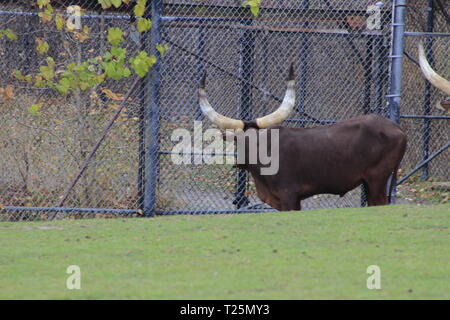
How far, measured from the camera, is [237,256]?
21.6 feet

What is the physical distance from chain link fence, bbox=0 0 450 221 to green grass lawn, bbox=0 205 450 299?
2.02 meters

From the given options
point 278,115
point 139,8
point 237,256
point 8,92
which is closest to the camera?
point 237,256

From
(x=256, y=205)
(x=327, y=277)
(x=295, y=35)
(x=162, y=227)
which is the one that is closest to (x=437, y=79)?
(x=295, y=35)

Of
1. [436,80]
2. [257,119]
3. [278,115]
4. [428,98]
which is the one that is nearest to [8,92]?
[257,119]

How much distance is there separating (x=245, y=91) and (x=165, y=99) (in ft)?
3.28

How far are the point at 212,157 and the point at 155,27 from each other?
1768 mm

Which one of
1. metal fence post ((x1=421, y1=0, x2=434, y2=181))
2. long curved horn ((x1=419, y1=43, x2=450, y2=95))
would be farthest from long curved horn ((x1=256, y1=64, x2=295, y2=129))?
metal fence post ((x1=421, y1=0, x2=434, y2=181))

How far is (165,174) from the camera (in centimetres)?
1102

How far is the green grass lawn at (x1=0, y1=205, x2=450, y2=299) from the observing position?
5535 millimetres

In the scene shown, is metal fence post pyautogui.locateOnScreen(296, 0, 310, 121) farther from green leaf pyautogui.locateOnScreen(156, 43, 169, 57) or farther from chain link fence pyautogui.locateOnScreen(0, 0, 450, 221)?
green leaf pyautogui.locateOnScreen(156, 43, 169, 57)

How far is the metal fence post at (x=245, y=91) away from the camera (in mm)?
10773

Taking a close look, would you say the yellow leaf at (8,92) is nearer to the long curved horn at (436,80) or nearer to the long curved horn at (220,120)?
the long curved horn at (220,120)

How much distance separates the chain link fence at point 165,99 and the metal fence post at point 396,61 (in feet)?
0.98

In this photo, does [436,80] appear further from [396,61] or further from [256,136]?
[256,136]
